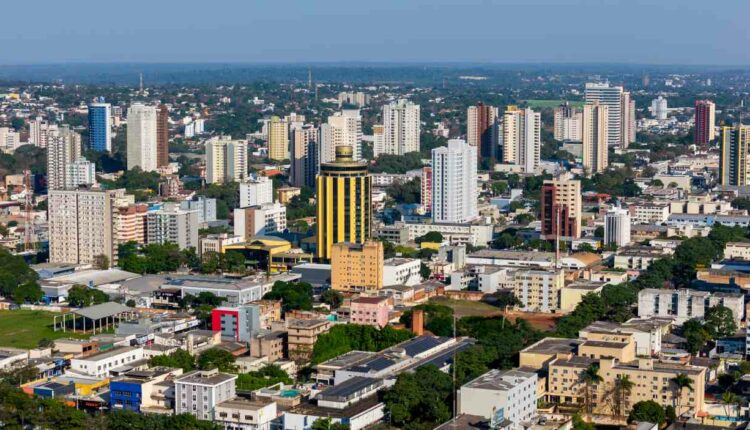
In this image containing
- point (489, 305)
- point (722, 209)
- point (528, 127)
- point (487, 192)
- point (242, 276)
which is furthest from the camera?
point (528, 127)

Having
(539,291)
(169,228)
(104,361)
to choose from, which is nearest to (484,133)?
(169,228)

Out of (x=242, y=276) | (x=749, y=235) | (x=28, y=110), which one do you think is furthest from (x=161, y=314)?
(x=28, y=110)

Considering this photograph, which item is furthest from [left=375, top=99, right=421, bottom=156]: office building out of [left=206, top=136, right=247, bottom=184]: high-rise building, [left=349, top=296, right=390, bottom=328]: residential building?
[left=349, top=296, right=390, bottom=328]: residential building

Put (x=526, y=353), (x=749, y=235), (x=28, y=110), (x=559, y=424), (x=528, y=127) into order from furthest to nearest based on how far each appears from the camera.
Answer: (x=28, y=110) < (x=528, y=127) < (x=749, y=235) < (x=526, y=353) < (x=559, y=424)

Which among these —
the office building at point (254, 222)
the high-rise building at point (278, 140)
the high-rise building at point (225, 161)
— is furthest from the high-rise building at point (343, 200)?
the high-rise building at point (278, 140)

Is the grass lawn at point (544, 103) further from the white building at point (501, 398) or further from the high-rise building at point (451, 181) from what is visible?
the white building at point (501, 398)

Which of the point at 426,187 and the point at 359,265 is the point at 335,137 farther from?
the point at 359,265

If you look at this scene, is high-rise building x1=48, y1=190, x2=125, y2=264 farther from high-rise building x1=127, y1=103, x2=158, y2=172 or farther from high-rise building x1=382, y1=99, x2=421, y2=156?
high-rise building x1=382, y1=99, x2=421, y2=156

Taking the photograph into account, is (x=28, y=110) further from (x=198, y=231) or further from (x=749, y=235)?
(x=749, y=235)
